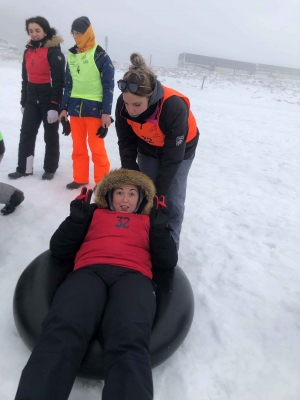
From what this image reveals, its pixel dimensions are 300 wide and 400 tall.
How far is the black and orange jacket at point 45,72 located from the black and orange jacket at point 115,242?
2126 mm

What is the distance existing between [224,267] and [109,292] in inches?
56.3

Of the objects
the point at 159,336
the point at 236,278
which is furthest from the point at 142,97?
the point at 236,278

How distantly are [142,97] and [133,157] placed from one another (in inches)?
30.6

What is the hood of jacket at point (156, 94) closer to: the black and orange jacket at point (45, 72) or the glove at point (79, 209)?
the glove at point (79, 209)

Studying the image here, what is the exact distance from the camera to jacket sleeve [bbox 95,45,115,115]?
336cm

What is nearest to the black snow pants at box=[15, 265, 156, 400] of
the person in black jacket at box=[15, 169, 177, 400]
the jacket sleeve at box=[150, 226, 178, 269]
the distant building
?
the person in black jacket at box=[15, 169, 177, 400]

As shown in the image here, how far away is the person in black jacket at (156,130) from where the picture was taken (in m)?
2.07

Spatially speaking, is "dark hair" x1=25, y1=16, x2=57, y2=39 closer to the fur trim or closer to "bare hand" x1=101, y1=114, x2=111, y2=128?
the fur trim

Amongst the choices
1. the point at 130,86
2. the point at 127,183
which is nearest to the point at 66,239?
the point at 127,183

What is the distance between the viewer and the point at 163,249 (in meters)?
2.13

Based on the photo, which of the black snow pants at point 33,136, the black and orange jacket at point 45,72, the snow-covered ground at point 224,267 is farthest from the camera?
the black snow pants at point 33,136

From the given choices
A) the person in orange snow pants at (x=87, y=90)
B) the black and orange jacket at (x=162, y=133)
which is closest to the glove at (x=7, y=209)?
the person in orange snow pants at (x=87, y=90)

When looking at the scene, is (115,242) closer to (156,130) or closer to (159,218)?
(159,218)

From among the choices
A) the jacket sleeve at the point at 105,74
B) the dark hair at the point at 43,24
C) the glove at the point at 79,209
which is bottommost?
the glove at the point at 79,209
